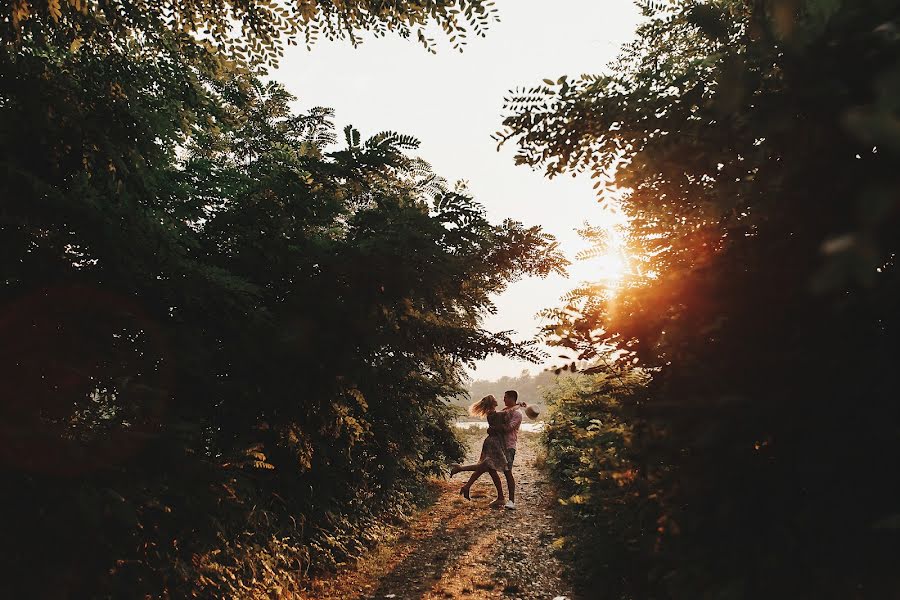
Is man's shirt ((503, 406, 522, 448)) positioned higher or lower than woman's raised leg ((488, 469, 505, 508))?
higher

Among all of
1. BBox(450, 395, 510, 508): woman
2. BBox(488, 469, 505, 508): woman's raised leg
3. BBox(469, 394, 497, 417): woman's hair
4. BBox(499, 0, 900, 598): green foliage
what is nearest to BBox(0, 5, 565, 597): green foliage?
BBox(499, 0, 900, 598): green foliage

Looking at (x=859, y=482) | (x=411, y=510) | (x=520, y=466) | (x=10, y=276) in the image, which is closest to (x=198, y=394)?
(x=10, y=276)

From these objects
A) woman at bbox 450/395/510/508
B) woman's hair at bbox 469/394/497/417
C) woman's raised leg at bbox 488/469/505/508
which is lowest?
woman's raised leg at bbox 488/469/505/508

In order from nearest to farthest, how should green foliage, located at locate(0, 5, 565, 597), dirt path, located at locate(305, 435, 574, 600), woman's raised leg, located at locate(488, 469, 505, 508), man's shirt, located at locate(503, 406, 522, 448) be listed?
green foliage, located at locate(0, 5, 565, 597)
dirt path, located at locate(305, 435, 574, 600)
woman's raised leg, located at locate(488, 469, 505, 508)
man's shirt, located at locate(503, 406, 522, 448)

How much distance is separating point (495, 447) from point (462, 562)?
3.04m

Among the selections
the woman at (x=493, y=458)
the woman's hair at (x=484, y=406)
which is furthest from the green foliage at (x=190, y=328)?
the woman's hair at (x=484, y=406)

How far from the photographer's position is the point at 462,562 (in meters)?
5.59

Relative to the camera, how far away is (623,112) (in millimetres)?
2451

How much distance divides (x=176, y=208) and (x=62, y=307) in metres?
2.31

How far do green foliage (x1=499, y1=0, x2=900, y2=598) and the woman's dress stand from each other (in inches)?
256

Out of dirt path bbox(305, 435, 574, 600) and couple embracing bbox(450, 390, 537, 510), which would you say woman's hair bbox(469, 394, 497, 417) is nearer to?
couple embracing bbox(450, 390, 537, 510)

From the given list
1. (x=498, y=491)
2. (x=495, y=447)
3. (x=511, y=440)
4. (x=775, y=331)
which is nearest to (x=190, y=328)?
(x=775, y=331)

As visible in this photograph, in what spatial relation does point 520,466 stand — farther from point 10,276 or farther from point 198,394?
point 10,276

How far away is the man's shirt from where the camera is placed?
859 cm
